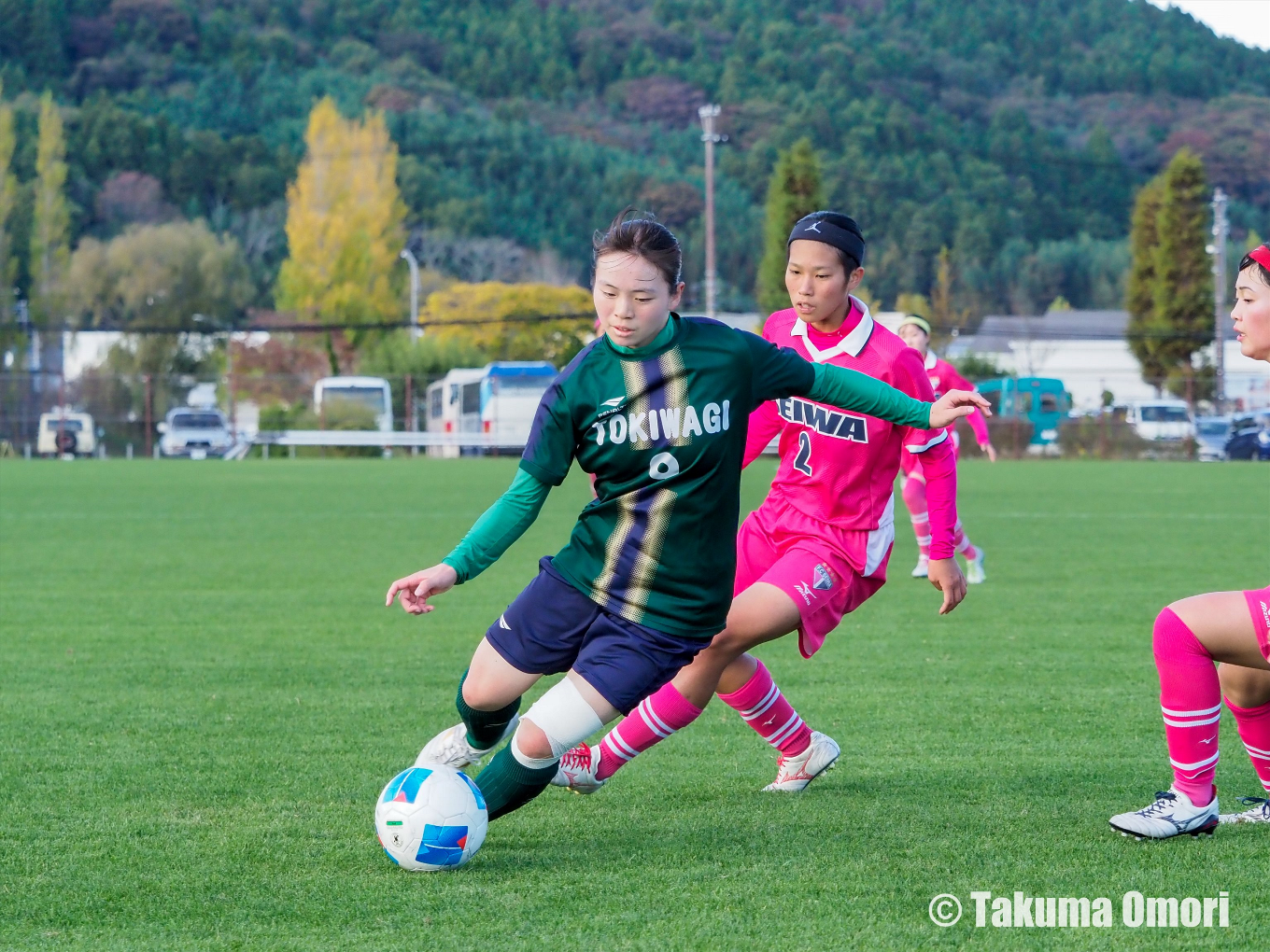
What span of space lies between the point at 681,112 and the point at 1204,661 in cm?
12117

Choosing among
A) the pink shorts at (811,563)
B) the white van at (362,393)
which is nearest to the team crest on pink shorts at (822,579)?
the pink shorts at (811,563)

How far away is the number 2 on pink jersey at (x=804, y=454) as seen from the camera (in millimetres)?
4695

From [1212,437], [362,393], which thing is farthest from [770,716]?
[362,393]

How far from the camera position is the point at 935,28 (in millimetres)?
123250

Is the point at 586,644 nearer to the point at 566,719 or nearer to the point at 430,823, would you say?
the point at 566,719

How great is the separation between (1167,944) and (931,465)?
72.4 inches

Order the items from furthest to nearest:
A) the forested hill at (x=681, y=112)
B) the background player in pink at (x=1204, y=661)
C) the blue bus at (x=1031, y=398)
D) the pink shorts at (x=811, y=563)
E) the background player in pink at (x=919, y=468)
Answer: the forested hill at (x=681, y=112)
the blue bus at (x=1031, y=398)
the background player in pink at (x=919, y=468)
the pink shorts at (x=811, y=563)
the background player in pink at (x=1204, y=661)

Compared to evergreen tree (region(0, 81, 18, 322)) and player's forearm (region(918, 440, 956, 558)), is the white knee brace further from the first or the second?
evergreen tree (region(0, 81, 18, 322))

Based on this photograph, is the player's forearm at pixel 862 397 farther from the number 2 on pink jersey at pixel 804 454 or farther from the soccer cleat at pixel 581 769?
the soccer cleat at pixel 581 769

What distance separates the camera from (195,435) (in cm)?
4122

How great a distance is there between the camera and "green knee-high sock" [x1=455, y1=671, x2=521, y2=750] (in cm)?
414

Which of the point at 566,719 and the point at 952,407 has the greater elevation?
the point at 952,407

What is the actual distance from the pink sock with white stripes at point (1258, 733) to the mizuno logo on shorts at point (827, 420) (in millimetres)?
1313

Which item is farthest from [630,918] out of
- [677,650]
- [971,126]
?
[971,126]
